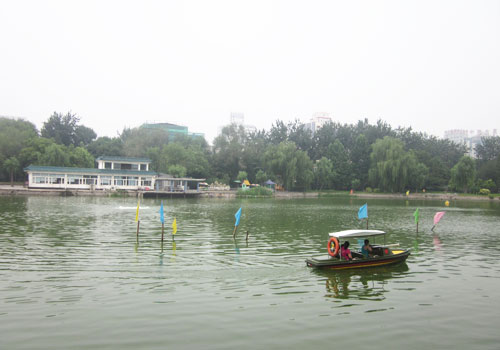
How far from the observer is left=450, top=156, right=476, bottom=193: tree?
7069 cm

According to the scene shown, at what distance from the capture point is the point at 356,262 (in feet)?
47.0

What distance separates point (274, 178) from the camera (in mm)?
78312

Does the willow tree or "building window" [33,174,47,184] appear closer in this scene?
"building window" [33,174,47,184]

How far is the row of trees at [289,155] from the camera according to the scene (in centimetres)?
7100

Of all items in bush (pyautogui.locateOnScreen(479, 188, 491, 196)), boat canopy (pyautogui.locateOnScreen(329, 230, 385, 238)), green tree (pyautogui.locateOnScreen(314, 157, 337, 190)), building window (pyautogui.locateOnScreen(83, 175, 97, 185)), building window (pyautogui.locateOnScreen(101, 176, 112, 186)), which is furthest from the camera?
green tree (pyautogui.locateOnScreen(314, 157, 337, 190))

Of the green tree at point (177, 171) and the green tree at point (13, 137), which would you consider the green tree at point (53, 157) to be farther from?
the green tree at point (177, 171)

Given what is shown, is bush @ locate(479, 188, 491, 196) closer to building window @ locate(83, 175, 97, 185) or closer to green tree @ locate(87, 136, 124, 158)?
building window @ locate(83, 175, 97, 185)

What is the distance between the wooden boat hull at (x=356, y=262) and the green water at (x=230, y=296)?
29cm

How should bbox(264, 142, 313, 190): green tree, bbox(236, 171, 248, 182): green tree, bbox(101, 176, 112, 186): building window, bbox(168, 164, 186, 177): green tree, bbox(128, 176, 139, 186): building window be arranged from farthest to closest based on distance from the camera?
bbox(236, 171, 248, 182): green tree → bbox(264, 142, 313, 190): green tree → bbox(168, 164, 186, 177): green tree → bbox(128, 176, 139, 186): building window → bbox(101, 176, 112, 186): building window

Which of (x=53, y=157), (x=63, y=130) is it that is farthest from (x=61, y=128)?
(x=53, y=157)

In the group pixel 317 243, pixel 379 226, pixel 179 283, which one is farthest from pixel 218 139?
pixel 179 283

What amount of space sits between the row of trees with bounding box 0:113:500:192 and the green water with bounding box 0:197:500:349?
54.6 metres

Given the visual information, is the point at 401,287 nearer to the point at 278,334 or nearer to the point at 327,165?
the point at 278,334

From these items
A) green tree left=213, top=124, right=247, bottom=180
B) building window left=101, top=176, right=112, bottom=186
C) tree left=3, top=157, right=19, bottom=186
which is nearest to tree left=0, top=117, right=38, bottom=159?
tree left=3, top=157, right=19, bottom=186
